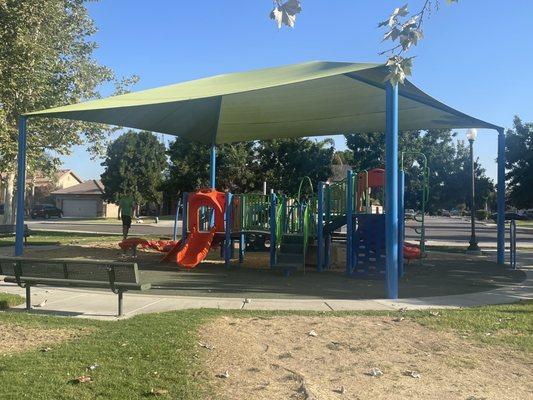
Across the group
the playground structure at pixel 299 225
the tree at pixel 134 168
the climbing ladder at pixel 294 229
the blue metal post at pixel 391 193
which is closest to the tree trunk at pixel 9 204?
the playground structure at pixel 299 225

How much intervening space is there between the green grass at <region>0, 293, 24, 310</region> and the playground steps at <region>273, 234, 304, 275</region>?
571 cm

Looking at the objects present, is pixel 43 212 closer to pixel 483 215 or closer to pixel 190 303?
pixel 190 303

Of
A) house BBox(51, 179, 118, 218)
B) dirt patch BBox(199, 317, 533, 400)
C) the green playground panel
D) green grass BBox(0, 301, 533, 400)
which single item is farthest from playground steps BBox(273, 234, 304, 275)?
house BBox(51, 179, 118, 218)

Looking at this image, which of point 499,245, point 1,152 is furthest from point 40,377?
point 1,152

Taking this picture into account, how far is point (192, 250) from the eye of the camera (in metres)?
14.5

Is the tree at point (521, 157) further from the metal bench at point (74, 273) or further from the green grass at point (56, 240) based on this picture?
the metal bench at point (74, 273)

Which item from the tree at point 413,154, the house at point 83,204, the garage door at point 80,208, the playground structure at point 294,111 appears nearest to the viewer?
the playground structure at point 294,111

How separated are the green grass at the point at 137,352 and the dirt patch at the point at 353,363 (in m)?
0.28

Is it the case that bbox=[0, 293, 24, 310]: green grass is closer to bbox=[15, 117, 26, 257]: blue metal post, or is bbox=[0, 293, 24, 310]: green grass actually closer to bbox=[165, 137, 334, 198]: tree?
bbox=[15, 117, 26, 257]: blue metal post

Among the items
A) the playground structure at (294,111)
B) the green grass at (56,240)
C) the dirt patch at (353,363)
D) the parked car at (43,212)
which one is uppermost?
the playground structure at (294,111)

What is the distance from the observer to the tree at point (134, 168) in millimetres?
59125

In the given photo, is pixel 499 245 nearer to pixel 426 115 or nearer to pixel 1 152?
pixel 426 115

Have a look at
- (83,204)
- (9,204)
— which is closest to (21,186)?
(9,204)

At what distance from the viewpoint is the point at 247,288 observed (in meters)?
10.8
